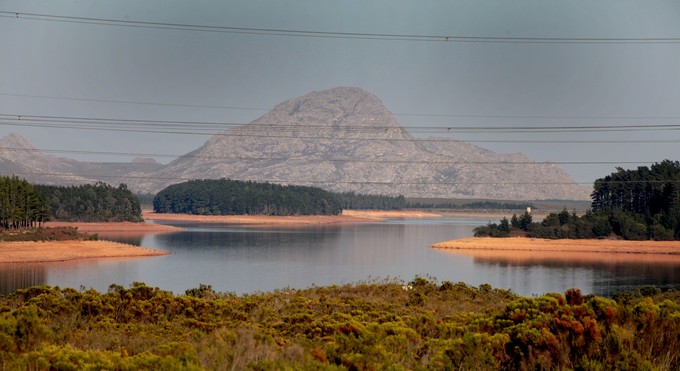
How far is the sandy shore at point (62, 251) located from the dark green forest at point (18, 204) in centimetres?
1418

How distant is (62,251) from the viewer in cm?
8562

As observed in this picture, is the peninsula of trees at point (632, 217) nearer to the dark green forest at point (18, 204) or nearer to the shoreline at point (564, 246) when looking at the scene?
the shoreline at point (564, 246)

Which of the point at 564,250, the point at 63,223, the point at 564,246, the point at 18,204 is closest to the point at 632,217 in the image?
the point at 564,246

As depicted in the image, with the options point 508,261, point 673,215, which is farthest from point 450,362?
point 673,215

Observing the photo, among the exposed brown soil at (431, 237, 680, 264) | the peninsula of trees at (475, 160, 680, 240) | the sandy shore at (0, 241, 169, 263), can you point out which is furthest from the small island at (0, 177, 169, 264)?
the peninsula of trees at (475, 160, 680, 240)

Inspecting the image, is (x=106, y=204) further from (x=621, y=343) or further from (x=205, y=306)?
(x=621, y=343)

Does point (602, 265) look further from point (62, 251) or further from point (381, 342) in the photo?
point (381, 342)

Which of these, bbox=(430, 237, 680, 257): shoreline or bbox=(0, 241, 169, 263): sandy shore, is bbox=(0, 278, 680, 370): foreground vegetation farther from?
bbox=(430, 237, 680, 257): shoreline

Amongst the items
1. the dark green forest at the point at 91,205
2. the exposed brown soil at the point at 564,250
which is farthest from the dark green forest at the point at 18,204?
the exposed brown soil at the point at 564,250

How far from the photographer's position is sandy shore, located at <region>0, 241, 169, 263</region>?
3145 inches

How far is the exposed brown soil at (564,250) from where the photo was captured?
92312 millimetres

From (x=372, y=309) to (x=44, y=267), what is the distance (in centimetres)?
5597

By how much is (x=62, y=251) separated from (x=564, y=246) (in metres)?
64.8

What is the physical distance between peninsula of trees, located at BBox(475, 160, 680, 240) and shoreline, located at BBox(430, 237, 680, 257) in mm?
2861
